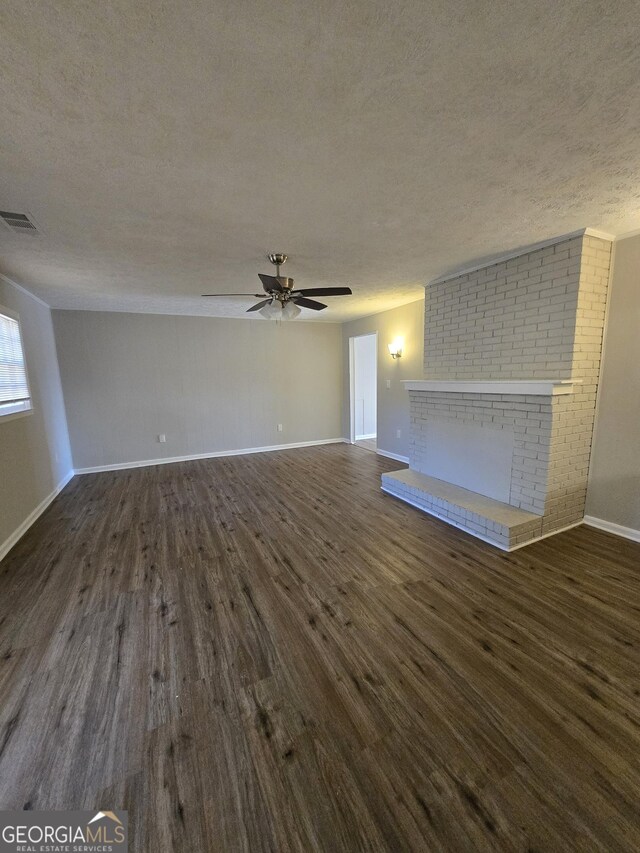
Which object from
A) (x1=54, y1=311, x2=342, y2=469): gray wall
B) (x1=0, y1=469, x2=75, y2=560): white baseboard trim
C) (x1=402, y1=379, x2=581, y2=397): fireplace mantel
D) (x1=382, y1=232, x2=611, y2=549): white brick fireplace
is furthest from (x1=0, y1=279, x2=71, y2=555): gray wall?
(x1=402, y1=379, x2=581, y2=397): fireplace mantel

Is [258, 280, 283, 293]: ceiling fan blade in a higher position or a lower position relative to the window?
higher

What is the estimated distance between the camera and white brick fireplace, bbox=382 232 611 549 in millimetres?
2826

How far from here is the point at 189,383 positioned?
5789 mm

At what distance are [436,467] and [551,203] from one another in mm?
2726

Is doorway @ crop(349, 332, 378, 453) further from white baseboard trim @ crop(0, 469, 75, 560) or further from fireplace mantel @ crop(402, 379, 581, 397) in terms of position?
white baseboard trim @ crop(0, 469, 75, 560)

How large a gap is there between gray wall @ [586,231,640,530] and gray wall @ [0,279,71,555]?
18.0ft

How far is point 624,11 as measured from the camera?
0.99m

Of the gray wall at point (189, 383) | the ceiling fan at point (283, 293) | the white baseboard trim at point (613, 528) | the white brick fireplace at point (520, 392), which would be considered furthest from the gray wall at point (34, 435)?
the white baseboard trim at point (613, 528)

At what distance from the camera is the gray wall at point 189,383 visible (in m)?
5.18

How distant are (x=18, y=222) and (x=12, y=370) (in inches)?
72.5

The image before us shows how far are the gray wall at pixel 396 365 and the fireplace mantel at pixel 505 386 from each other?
110 cm

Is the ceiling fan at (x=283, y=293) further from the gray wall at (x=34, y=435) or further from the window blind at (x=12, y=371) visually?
the gray wall at (x=34, y=435)

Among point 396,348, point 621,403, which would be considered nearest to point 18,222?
point 396,348

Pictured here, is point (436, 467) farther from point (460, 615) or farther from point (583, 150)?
point (583, 150)
